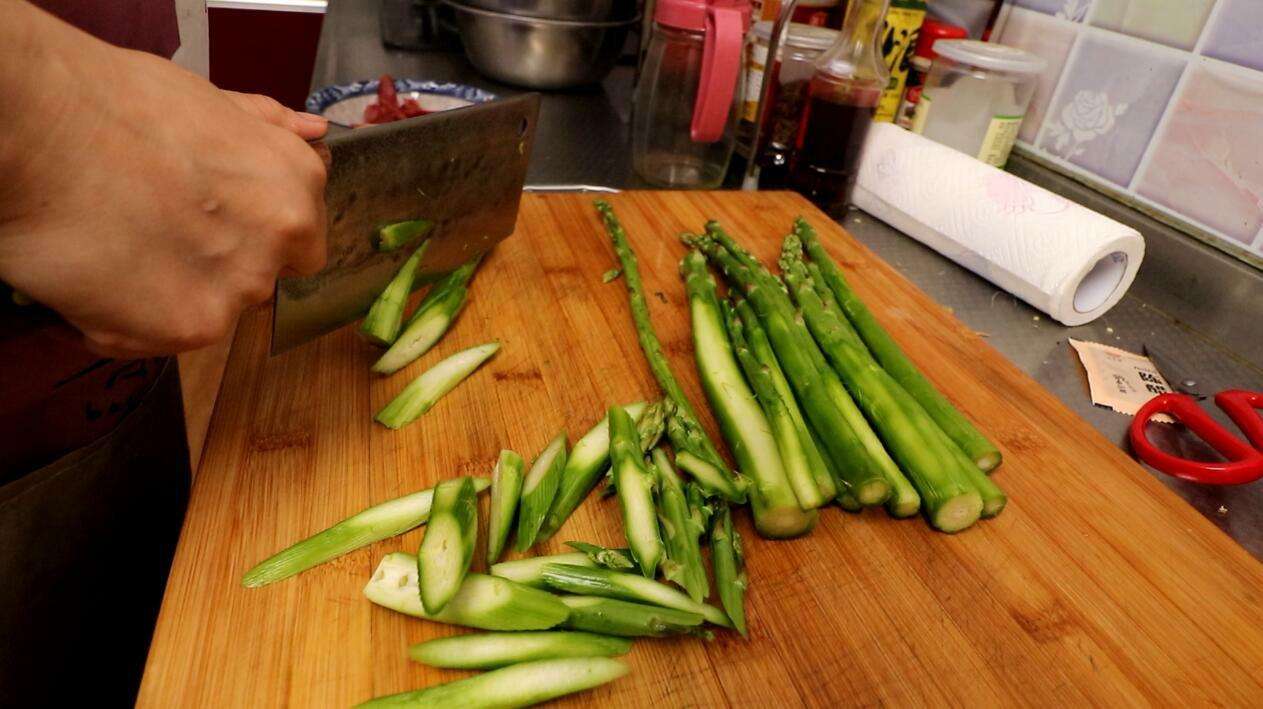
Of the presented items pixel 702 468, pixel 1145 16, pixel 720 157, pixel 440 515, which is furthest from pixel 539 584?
pixel 1145 16

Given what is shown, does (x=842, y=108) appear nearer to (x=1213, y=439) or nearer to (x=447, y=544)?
(x=1213, y=439)

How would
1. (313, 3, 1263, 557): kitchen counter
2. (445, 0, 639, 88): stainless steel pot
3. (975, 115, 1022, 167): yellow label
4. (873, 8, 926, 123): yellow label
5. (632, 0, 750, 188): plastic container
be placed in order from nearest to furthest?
(313, 3, 1263, 557): kitchen counter, (632, 0, 750, 188): plastic container, (975, 115, 1022, 167): yellow label, (873, 8, 926, 123): yellow label, (445, 0, 639, 88): stainless steel pot

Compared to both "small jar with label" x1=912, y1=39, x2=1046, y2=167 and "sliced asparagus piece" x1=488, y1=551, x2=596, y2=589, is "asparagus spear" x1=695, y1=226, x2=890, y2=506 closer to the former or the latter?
"sliced asparagus piece" x1=488, y1=551, x2=596, y2=589

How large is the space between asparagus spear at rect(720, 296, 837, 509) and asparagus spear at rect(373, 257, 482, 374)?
0.50 m

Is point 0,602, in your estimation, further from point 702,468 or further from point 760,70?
point 760,70

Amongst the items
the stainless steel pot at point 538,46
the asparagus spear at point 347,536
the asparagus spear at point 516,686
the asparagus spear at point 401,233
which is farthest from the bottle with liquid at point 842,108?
the asparagus spear at point 516,686

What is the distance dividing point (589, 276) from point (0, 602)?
3.28 ft

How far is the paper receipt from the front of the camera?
1.35 meters

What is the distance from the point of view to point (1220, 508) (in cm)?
116

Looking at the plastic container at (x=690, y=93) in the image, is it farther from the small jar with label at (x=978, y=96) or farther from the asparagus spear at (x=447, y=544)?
the asparagus spear at (x=447, y=544)

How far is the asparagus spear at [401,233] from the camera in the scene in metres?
1.12

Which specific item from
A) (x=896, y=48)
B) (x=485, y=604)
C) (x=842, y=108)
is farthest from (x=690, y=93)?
(x=485, y=604)

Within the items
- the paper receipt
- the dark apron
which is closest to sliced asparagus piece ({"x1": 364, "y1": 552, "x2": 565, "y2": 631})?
the dark apron

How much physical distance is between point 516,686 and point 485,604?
0.10 m
